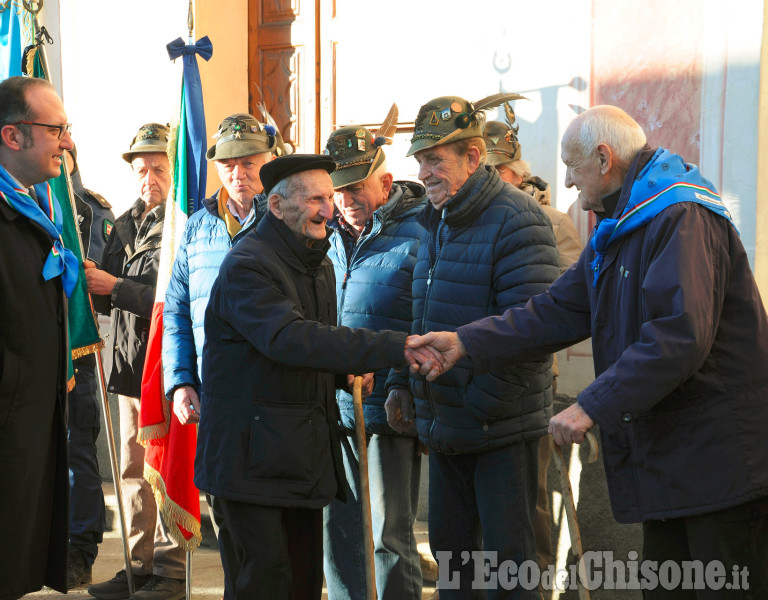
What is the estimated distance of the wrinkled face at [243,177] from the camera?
185 inches

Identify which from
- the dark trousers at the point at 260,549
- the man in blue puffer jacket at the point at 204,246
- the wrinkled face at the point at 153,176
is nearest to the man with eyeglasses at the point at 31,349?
the dark trousers at the point at 260,549

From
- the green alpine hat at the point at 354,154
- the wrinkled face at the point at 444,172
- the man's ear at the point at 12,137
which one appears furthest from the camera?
the green alpine hat at the point at 354,154

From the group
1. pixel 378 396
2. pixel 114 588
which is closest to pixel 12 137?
pixel 378 396

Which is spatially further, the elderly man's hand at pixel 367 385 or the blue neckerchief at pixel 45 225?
the elderly man's hand at pixel 367 385

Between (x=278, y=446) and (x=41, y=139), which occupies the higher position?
(x=41, y=139)

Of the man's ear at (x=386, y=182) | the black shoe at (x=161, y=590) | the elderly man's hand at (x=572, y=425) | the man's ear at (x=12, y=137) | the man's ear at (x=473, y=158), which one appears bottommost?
the black shoe at (x=161, y=590)

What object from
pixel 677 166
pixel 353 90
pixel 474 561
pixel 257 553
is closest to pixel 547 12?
pixel 353 90

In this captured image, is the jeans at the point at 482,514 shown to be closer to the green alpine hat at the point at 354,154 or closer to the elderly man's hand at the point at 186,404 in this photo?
the elderly man's hand at the point at 186,404

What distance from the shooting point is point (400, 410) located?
418cm

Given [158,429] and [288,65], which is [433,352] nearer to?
[158,429]

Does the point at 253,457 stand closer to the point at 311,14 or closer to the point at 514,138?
the point at 514,138

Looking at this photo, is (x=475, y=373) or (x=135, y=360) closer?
(x=475, y=373)

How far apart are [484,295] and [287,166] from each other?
3.02 feet

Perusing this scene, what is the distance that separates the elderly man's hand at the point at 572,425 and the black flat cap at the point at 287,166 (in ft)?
4.38
